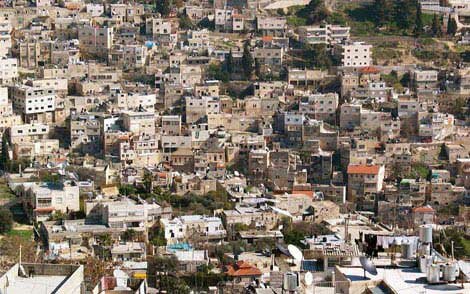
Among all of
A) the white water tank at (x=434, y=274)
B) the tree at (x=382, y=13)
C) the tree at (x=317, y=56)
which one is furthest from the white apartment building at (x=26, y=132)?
the white water tank at (x=434, y=274)

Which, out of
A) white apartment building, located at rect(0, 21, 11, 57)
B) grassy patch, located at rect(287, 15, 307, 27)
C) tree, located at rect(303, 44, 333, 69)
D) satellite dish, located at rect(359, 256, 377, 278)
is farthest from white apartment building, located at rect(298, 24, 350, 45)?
satellite dish, located at rect(359, 256, 377, 278)

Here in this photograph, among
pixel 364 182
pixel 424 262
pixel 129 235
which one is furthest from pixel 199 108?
pixel 424 262

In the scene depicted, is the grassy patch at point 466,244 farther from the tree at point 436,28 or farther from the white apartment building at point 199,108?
the tree at point 436,28

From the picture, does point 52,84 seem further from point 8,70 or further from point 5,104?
point 5,104

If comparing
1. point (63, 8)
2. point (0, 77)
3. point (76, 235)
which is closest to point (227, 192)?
point (76, 235)

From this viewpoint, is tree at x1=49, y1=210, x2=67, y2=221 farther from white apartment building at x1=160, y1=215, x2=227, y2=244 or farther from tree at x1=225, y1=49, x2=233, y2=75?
tree at x1=225, y1=49, x2=233, y2=75

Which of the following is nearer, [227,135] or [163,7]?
[227,135]
